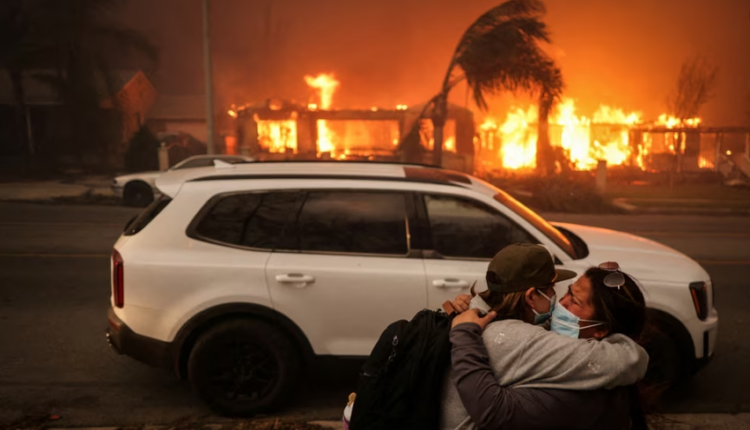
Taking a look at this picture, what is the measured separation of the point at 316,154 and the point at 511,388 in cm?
2964

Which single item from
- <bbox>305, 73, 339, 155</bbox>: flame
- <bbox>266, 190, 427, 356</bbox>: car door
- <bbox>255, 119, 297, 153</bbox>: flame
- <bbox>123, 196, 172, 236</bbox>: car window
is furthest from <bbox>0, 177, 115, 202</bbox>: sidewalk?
<bbox>305, 73, 339, 155</bbox>: flame

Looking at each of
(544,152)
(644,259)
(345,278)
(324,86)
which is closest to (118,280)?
(345,278)

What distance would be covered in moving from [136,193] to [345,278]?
1373cm

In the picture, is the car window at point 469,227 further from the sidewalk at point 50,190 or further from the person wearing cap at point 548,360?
the sidewalk at point 50,190

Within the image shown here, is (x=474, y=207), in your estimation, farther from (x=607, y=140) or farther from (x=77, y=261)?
(x=607, y=140)

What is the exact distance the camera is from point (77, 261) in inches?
377

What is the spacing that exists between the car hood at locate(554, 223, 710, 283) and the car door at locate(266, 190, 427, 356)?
4.52 ft

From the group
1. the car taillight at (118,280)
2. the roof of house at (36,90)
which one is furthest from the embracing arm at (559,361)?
the roof of house at (36,90)

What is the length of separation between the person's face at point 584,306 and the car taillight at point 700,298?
2.91 m

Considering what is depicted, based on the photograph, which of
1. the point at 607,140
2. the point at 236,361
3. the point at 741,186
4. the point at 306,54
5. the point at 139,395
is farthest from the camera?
the point at 306,54

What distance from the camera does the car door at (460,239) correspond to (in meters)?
4.55

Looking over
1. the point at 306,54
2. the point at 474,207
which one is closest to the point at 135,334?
the point at 474,207

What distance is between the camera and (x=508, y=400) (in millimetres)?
2074

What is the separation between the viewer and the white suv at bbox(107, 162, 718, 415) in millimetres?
4543
